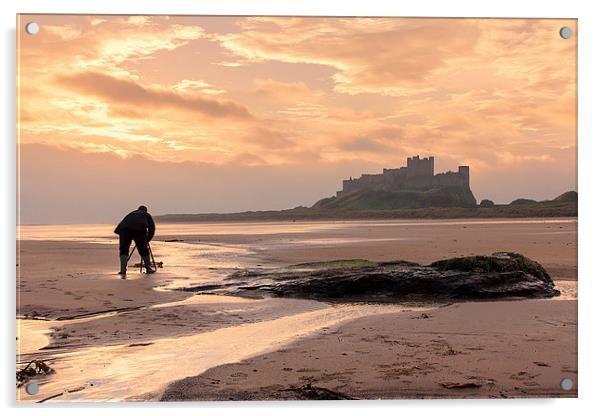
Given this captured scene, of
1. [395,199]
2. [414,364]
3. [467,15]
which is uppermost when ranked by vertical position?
[467,15]

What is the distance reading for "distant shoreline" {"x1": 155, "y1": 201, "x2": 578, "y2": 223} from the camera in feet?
22.0

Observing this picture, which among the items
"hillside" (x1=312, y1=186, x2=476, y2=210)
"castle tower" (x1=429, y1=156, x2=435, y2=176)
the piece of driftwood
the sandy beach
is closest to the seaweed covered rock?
the sandy beach

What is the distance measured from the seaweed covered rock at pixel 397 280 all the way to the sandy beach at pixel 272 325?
177 millimetres

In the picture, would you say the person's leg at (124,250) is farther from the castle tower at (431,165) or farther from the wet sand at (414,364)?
the castle tower at (431,165)

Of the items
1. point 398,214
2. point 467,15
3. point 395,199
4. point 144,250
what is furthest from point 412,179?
point 144,250

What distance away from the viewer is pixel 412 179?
6.75 m

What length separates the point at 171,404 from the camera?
18.3ft

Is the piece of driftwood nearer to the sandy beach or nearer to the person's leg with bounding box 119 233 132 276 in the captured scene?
the sandy beach

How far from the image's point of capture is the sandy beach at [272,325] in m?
5.66

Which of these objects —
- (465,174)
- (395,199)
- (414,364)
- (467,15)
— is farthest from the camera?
(395,199)

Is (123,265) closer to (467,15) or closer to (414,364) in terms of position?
(414,364)

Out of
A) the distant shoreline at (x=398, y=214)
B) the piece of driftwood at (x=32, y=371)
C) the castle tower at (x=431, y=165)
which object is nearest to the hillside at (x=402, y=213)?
the distant shoreline at (x=398, y=214)

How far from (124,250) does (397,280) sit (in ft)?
12.2

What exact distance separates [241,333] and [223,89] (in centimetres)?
291
